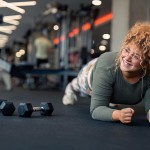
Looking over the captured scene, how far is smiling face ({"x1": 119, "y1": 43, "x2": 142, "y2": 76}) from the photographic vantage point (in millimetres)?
1451

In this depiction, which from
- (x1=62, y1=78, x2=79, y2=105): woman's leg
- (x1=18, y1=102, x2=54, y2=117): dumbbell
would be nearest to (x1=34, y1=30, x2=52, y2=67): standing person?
(x1=62, y1=78, x2=79, y2=105): woman's leg

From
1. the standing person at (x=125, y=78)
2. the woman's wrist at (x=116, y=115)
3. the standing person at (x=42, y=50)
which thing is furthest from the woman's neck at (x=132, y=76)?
the standing person at (x=42, y=50)

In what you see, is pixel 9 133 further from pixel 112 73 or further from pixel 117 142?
pixel 112 73

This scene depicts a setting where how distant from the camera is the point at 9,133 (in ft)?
4.17

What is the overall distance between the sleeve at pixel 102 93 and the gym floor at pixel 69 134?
49 mm

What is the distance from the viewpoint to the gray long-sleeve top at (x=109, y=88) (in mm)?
1563

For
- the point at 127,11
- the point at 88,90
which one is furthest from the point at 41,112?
the point at 127,11

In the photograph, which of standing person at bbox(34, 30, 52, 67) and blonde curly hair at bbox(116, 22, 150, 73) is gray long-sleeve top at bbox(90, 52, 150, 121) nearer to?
blonde curly hair at bbox(116, 22, 150, 73)

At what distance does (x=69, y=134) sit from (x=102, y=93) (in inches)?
13.8

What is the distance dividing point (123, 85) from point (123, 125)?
20 cm

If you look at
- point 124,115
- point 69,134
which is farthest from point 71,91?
point 69,134

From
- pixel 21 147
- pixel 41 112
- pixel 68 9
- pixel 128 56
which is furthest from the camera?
pixel 68 9

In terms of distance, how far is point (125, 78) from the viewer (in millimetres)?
1618

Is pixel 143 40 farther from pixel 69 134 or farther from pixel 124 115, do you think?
pixel 69 134
